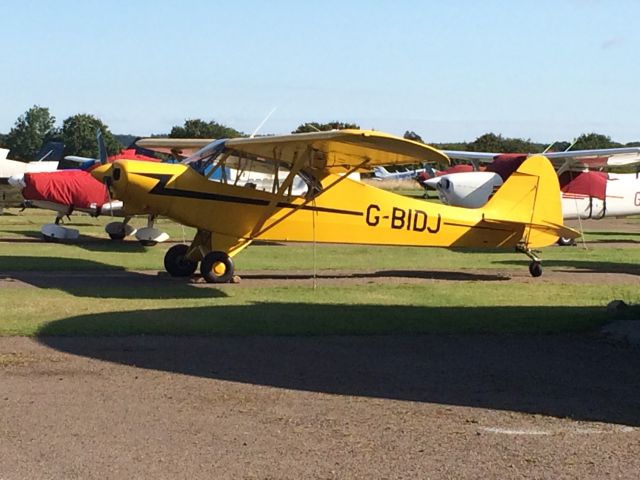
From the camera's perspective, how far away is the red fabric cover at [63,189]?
2252cm

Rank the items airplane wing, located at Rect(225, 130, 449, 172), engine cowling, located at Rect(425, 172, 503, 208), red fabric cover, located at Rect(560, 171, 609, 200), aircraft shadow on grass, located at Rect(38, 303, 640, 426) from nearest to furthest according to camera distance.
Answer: aircraft shadow on grass, located at Rect(38, 303, 640, 426)
airplane wing, located at Rect(225, 130, 449, 172)
engine cowling, located at Rect(425, 172, 503, 208)
red fabric cover, located at Rect(560, 171, 609, 200)

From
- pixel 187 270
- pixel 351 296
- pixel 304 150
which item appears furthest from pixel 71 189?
pixel 351 296

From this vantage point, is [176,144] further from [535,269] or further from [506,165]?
[506,165]

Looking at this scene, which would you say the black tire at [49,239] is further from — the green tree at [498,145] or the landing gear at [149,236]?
the green tree at [498,145]

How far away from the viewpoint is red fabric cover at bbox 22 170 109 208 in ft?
73.9

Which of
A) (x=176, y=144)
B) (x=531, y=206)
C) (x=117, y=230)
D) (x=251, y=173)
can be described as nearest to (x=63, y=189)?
(x=117, y=230)

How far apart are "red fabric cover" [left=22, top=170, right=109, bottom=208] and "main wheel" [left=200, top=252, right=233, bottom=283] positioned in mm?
9836

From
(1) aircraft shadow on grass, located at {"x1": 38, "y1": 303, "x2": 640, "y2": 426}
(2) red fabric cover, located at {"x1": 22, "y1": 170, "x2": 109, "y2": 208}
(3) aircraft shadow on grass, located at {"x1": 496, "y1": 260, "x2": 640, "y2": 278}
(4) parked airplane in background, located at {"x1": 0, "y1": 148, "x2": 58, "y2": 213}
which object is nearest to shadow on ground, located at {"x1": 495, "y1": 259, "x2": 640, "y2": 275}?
(3) aircraft shadow on grass, located at {"x1": 496, "y1": 260, "x2": 640, "y2": 278}

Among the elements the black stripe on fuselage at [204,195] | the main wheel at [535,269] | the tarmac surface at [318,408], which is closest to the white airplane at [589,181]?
the main wheel at [535,269]

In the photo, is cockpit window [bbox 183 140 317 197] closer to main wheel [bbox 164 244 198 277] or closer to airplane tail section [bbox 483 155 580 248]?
main wheel [bbox 164 244 198 277]

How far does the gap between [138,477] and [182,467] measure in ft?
0.89

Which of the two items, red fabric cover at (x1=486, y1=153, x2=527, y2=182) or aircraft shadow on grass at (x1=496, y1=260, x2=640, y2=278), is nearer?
aircraft shadow on grass at (x1=496, y1=260, x2=640, y2=278)

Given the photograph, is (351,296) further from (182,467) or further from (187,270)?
(182,467)

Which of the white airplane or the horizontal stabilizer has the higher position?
the white airplane
